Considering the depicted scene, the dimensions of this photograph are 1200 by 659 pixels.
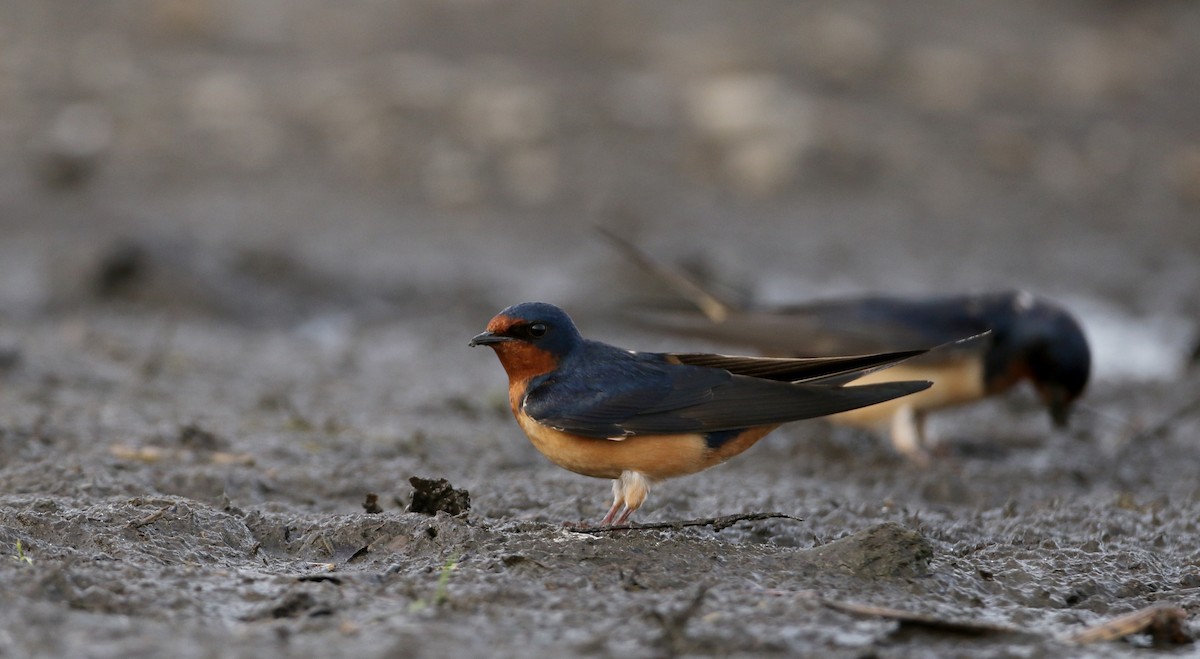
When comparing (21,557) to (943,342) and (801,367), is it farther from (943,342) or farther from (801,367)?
(943,342)

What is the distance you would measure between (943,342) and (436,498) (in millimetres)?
2746

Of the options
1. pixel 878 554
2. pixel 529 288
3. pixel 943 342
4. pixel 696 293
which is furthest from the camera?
pixel 529 288

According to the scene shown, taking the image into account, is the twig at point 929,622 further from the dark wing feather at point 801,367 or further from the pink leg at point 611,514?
the pink leg at point 611,514

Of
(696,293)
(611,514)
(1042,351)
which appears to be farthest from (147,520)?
(1042,351)

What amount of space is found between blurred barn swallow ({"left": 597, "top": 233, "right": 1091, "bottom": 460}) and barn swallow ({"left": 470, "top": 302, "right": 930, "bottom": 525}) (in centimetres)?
209

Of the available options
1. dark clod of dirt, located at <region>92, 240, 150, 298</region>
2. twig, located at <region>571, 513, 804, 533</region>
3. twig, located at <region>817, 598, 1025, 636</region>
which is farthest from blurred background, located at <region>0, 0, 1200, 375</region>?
twig, located at <region>817, 598, 1025, 636</region>

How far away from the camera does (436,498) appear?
3988 millimetres

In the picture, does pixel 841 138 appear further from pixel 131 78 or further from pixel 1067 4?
pixel 131 78

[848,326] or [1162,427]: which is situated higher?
[848,326]

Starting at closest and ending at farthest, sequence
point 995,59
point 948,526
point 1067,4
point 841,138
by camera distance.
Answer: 1. point 948,526
2. point 841,138
3. point 995,59
4. point 1067,4

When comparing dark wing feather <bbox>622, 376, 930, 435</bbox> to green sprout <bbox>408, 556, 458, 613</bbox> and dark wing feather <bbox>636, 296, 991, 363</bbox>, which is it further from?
dark wing feather <bbox>636, 296, 991, 363</bbox>

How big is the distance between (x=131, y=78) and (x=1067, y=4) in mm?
8661

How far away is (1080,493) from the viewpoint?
5270 millimetres

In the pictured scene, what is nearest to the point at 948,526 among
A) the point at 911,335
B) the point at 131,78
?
the point at 911,335
